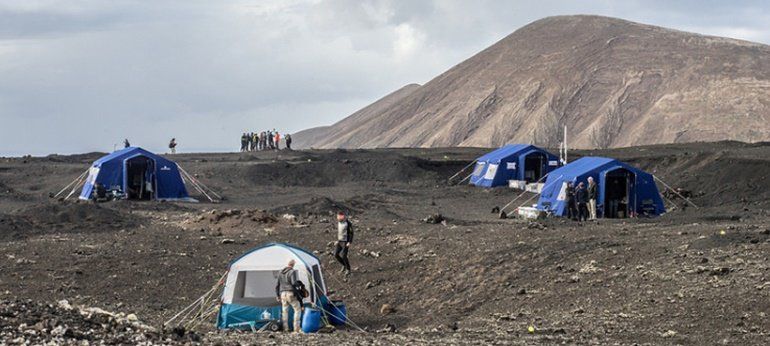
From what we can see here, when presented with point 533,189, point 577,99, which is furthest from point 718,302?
point 577,99

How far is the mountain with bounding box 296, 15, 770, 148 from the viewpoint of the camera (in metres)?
125

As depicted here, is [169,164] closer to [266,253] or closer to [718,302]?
[266,253]

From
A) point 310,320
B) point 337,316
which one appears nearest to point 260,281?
point 337,316

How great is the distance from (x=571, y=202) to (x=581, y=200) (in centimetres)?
40

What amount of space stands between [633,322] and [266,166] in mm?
44690

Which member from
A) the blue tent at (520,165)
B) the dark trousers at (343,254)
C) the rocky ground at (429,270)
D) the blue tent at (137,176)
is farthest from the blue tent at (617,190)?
the blue tent at (137,176)

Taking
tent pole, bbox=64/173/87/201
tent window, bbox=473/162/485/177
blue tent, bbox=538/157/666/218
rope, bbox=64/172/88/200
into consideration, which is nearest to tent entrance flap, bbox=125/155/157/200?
tent pole, bbox=64/173/87/201

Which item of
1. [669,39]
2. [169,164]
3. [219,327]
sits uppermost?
[669,39]

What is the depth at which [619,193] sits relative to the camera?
42.6m

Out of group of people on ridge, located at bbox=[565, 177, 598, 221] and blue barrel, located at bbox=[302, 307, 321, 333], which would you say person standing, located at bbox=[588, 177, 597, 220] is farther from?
blue barrel, located at bbox=[302, 307, 321, 333]

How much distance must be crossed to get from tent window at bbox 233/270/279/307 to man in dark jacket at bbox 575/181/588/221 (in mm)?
17587

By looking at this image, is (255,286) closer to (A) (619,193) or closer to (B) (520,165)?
(A) (619,193)

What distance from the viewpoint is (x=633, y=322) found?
21.0 m

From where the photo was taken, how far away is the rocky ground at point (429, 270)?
1959cm
